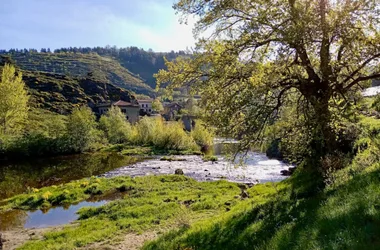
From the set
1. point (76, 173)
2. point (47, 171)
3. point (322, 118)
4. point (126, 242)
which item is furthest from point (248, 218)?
point (47, 171)

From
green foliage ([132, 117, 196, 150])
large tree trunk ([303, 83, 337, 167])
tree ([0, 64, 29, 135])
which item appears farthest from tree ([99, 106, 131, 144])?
large tree trunk ([303, 83, 337, 167])

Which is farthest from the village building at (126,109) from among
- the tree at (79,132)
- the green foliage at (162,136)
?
the tree at (79,132)

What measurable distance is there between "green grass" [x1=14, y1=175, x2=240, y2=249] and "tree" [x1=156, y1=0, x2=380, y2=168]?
6.28 m

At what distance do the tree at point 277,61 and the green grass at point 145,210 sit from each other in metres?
6.28

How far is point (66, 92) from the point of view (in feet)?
450

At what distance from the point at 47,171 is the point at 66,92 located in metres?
102

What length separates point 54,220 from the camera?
73.8ft

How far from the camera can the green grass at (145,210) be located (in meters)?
16.8

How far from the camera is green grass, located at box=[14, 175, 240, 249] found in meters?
16.8

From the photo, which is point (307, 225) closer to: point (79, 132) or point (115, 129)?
point (79, 132)

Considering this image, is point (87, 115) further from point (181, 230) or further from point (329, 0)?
point (329, 0)

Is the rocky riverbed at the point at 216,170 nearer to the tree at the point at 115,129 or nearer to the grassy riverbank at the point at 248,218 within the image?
the grassy riverbank at the point at 248,218

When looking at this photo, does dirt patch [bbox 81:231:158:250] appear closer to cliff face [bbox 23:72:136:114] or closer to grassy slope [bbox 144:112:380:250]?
grassy slope [bbox 144:112:380:250]

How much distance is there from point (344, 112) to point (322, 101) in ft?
3.45
